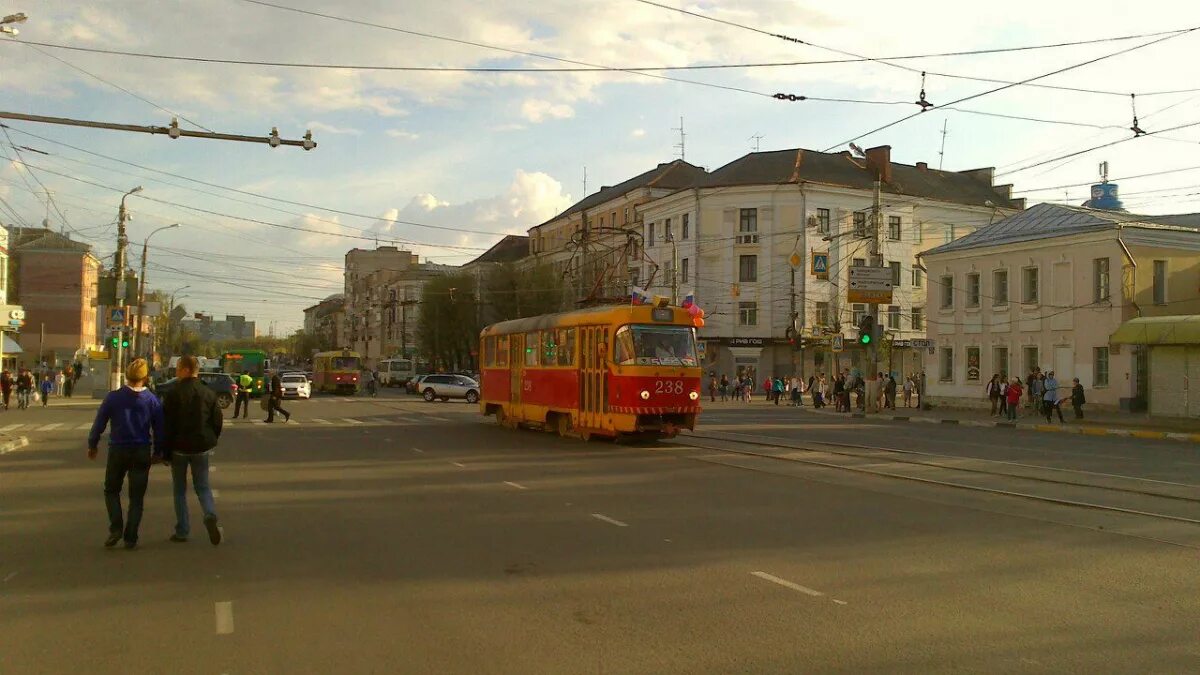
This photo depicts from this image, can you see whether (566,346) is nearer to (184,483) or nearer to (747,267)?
(184,483)

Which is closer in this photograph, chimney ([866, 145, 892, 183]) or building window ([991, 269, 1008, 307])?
building window ([991, 269, 1008, 307])

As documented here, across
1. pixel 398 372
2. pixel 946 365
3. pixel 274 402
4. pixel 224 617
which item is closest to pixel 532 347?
pixel 274 402

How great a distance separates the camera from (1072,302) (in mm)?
43562

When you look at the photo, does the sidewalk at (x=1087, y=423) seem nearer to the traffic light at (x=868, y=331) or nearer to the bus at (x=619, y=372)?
the traffic light at (x=868, y=331)

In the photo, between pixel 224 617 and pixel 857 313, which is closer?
pixel 224 617

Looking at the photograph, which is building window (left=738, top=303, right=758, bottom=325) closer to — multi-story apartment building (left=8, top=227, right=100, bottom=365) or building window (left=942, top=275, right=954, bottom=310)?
building window (left=942, top=275, right=954, bottom=310)

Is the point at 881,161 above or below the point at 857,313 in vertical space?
above

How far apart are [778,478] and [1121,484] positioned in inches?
209

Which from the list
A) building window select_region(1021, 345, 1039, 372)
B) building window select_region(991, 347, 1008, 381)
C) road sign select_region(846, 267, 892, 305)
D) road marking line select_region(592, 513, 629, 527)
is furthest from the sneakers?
building window select_region(991, 347, 1008, 381)

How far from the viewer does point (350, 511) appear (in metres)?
12.6

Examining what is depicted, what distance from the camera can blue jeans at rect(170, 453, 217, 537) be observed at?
32.9 feet

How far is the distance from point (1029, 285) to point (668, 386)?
97.3ft

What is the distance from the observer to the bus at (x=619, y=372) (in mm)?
22562

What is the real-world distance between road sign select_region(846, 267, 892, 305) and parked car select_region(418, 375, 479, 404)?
2357 cm
